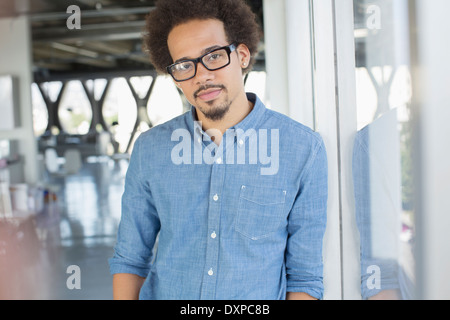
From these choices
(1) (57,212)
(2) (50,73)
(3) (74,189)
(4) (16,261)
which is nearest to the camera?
(4) (16,261)

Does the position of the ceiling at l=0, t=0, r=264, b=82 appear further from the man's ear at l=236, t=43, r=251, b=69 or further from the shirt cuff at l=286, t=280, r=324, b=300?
the shirt cuff at l=286, t=280, r=324, b=300

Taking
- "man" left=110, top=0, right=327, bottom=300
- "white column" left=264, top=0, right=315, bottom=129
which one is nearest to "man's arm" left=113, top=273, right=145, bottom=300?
"man" left=110, top=0, right=327, bottom=300

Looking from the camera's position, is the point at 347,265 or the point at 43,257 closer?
the point at 347,265

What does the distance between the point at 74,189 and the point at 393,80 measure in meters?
7.91

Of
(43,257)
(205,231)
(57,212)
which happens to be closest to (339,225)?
(205,231)

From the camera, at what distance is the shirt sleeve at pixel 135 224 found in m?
1.34

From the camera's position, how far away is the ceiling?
1851mm

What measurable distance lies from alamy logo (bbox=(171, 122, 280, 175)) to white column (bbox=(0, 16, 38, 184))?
492 centimetres

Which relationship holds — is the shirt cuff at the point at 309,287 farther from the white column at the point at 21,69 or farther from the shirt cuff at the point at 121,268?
the white column at the point at 21,69

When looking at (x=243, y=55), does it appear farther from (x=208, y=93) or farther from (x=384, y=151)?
(x=384, y=151)

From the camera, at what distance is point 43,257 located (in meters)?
4.71

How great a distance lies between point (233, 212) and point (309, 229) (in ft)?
0.71

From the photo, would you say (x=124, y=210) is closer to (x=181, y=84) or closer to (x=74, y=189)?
(x=181, y=84)

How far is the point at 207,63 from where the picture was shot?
4.24 ft
